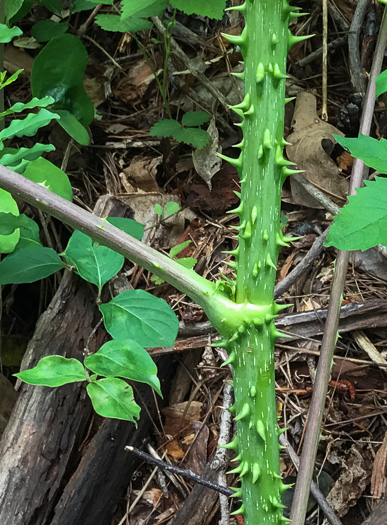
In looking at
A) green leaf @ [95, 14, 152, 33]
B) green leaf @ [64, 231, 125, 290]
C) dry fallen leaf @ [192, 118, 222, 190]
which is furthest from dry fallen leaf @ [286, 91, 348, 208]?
green leaf @ [64, 231, 125, 290]

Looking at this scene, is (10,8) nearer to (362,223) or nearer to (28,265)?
(28,265)

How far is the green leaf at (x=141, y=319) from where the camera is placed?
3.93 ft

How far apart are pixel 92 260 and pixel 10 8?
77 centimetres

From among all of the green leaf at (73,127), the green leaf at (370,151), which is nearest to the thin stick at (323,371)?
the green leaf at (370,151)

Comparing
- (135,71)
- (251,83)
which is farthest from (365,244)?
(135,71)

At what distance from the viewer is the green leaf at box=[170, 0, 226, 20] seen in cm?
144

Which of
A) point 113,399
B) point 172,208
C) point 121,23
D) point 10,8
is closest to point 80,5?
point 121,23

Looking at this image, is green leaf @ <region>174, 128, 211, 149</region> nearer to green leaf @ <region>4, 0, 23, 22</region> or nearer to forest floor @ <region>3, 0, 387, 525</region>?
forest floor @ <region>3, 0, 387, 525</region>

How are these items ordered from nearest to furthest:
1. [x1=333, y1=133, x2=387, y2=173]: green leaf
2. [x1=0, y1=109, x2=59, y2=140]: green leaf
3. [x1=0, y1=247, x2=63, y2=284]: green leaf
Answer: [x1=333, y1=133, x2=387, y2=173]: green leaf, [x1=0, y1=109, x2=59, y2=140]: green leaf, [x1=0, y1=247, x2=63, y2=284]: green leaf

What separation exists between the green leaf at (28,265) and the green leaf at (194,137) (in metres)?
0.68

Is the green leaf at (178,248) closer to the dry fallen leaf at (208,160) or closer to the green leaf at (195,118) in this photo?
the dry fallen leaf at (208,160)

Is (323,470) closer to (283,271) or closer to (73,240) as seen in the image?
(283,271)

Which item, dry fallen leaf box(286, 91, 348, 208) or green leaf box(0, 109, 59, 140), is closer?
green leaf box(0, 109, 59, 140)

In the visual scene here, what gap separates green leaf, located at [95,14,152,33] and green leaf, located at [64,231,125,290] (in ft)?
2.86
